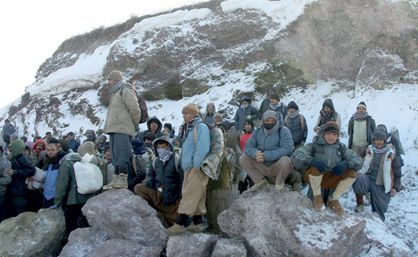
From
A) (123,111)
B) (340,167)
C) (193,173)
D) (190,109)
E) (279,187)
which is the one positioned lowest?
(279,187)

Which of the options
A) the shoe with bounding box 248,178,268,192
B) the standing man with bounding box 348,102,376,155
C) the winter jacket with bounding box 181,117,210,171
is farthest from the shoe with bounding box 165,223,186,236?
the standing man with bounding box 348,102,376,155

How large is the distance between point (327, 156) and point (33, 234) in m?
5.34

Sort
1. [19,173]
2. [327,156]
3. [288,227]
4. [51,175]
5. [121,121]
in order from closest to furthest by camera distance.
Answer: [288,227], [327,156], [121,121], [19,173], [51,175]

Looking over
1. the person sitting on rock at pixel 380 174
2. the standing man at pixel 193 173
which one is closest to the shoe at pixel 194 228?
the standing man at pixel 193 173

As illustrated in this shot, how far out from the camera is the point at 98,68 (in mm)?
18266

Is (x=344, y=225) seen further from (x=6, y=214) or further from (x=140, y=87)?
(x=140, y=87)

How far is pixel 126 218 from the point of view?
5.02 meters

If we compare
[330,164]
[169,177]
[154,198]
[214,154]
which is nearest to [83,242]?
[154,198]

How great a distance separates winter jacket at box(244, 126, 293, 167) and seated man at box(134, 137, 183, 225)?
1383mm

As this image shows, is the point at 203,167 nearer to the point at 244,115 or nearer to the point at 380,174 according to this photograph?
the point at 380,174

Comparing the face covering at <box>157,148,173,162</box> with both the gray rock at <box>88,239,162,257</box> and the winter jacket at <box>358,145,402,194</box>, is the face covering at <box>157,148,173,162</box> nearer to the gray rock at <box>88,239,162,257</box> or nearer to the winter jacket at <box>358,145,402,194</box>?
the gray rock at <box>88,239,162,257</box>

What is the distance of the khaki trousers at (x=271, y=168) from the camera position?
425 centimetres

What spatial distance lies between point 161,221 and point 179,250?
3.76ft

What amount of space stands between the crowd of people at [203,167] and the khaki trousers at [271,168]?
2cm
